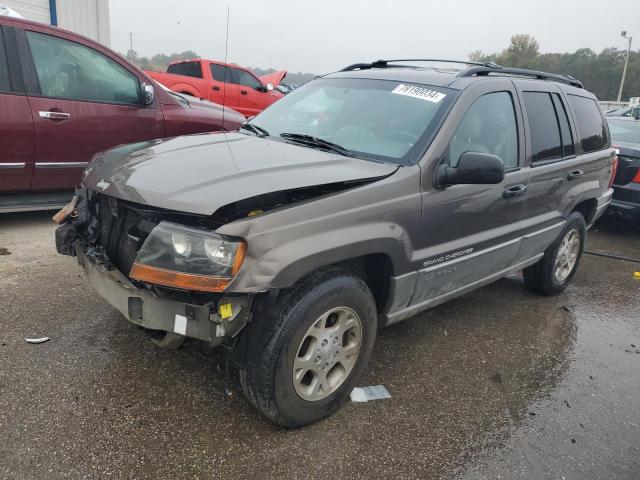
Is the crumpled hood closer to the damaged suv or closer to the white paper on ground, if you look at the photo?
the damaged suv

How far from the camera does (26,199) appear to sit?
15.7ft

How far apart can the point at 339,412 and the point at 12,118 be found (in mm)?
3897

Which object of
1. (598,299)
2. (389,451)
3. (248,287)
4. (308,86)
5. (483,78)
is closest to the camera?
(248,287)

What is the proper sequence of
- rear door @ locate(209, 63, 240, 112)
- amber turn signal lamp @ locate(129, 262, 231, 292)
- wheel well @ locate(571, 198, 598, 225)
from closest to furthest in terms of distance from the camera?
amber turn signal lamp @ locate(129, 262, 231, 292), wheel well @ locate(571, 198, 598, 225), rear door @ locate(209, 63, 240, 112)

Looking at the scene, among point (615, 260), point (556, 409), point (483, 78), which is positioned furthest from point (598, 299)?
point (483, 78)

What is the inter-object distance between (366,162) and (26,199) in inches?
144

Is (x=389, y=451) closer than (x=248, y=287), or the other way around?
(x=248, y=287)

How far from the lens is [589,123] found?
4414 millimetres

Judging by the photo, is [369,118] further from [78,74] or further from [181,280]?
[78,74]

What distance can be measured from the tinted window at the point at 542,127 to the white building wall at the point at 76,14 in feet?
32.2

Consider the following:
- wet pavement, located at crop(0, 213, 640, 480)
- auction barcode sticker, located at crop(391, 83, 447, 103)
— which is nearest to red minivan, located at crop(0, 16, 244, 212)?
wet pavement, located at crop(0, 213, 640, 480)

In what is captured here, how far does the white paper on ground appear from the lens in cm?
277

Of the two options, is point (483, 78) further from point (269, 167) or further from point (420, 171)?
point (269, 167)

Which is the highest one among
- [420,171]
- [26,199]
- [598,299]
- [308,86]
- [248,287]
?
[308,86]
